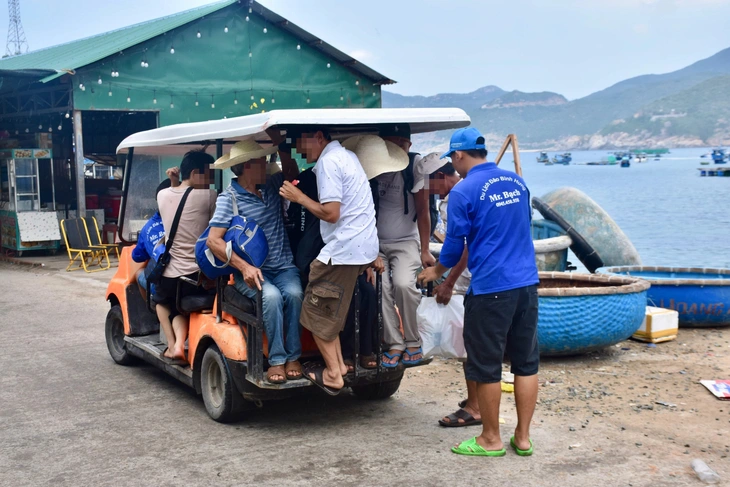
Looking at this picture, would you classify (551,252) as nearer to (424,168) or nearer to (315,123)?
(424,168)

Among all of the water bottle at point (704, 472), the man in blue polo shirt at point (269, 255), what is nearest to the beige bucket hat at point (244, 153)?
the man in blue polo shirt at point (269, 255)

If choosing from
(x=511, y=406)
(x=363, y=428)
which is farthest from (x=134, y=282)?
(x=511, y=406)

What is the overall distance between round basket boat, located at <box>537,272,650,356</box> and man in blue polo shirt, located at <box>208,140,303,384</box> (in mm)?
2692

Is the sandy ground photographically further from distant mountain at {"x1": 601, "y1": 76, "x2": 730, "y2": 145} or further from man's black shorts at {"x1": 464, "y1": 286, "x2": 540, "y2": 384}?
distant mountain at {"x1": 601, "y1": 76, "x2": 730, "y2": 145}

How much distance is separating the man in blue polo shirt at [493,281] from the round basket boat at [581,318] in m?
2.24

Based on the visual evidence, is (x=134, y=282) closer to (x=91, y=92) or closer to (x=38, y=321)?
(x=38, y=321)

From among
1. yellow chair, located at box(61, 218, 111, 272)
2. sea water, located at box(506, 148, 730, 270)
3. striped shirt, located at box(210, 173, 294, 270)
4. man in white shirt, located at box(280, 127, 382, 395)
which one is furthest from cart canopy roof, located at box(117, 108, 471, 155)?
sea water, located at box(506, 148, 730, 270)

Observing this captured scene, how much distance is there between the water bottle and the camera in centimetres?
444

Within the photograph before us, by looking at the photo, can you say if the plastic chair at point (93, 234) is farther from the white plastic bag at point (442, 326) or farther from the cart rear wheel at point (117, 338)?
the white plastic bag at point (442, 326)

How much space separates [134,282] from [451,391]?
9.67 ft

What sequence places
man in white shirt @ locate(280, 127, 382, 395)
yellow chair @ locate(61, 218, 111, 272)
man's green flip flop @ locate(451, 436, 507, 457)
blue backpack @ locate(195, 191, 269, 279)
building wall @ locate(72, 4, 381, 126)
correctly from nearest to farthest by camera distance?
man's green flip flop @ locate(451, 436, 507, 457), man in white shirt @ locate(280, 127, 382, 395), blue backpack @ locate(195, 191, 269, 279), yellow chair @ locate(61, 218, 111, 272), building wall @ locate(72, 4, 381, 126)

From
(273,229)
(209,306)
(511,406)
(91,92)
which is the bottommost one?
(511,406)

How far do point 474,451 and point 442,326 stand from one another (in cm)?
84

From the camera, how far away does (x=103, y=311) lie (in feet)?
33.6
